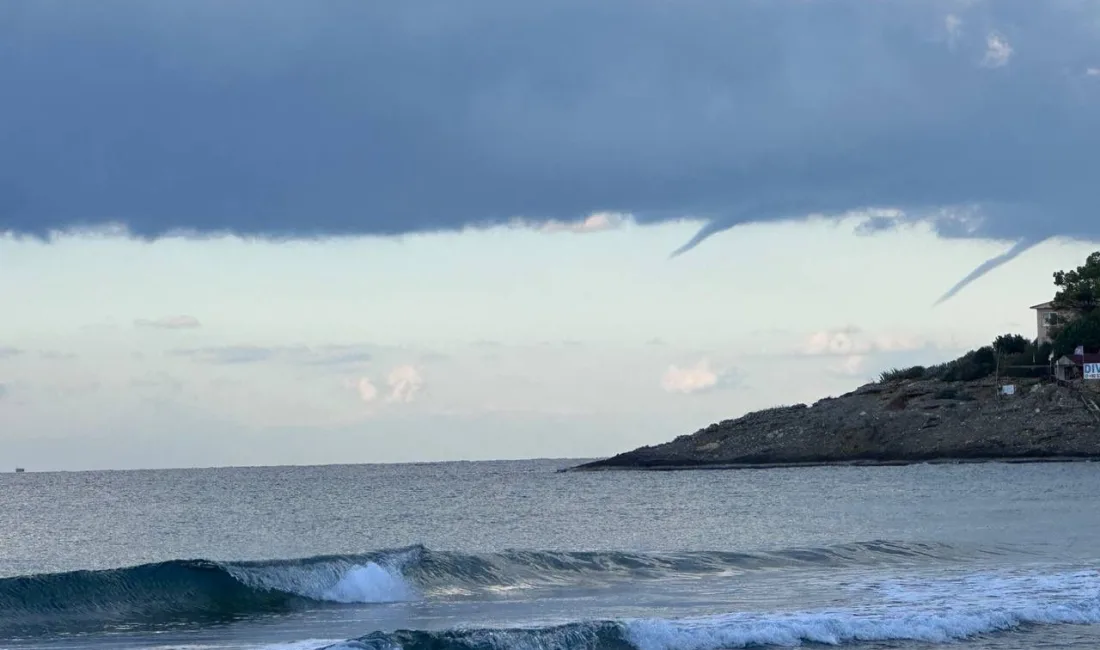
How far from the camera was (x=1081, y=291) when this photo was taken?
110 metres

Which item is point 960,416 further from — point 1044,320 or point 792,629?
point 792,629

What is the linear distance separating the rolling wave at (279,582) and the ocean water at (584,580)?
0.04 meters

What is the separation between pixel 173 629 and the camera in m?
24.0

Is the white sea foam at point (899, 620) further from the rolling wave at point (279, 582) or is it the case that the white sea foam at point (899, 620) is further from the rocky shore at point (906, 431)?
the rocky shore at point (906, 431)

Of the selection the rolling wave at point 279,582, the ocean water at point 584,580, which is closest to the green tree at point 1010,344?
the ocean water at point 584,580

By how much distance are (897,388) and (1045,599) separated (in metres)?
87.4

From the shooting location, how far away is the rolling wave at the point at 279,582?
25531mm

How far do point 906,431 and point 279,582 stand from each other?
79895 millimetres

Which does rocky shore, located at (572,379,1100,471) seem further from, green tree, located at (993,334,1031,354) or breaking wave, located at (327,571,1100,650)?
breaking wave, located at (327,571,1100,650)

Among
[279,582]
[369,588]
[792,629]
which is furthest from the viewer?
[369,588]

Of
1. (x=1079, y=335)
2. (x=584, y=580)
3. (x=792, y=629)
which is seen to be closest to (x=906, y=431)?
(x=1079, y=335)

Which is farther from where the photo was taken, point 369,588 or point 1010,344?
point 1010,344

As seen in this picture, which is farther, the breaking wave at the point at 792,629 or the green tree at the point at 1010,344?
the green tree at the point at 1010,344

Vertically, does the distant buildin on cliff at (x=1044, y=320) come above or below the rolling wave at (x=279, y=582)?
above
